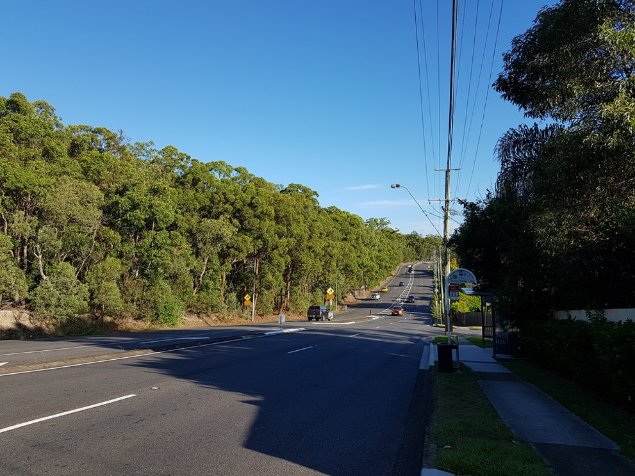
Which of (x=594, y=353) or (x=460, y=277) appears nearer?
(x=594, y=353)

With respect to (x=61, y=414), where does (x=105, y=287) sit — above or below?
above

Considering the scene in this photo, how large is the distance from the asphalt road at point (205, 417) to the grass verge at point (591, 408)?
2.71 metres

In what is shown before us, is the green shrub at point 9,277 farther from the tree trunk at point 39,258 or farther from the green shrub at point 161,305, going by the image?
the green shrub at point 161,305

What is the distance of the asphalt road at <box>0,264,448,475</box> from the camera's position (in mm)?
5852

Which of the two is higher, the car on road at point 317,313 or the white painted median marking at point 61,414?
the car on road at point 317,313

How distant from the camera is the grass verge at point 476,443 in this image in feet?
18.4

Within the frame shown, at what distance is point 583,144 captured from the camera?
9.45m

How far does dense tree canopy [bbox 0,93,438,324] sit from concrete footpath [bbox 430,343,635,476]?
27463 mm

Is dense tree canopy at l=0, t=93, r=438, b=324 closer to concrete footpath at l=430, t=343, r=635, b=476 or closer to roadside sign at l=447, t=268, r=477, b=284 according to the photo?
roadside sign at l=447, t=268, r=477, b=284

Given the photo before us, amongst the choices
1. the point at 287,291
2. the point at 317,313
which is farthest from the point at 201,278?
the point at 287,291

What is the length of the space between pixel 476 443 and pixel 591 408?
426cm

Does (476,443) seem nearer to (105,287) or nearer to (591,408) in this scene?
(591,408)

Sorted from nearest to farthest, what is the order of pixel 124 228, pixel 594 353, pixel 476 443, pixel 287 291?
pixel 476 443 → pixel 594 353 → pixel 124 228 → pixel 287 291

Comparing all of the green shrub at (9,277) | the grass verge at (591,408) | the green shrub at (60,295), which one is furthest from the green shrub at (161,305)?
the grass verge at (591,408)
